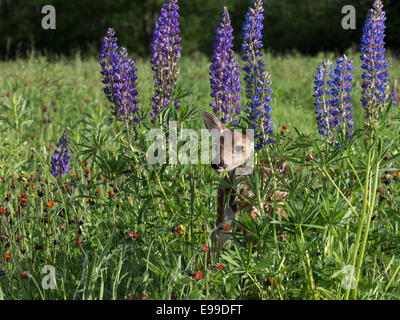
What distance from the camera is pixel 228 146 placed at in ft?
7.50

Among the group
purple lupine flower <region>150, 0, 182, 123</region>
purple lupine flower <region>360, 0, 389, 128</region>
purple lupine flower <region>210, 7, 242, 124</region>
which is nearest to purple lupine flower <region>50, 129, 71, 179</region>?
purple lupine flower <region>150, 0, 182, 123</region>

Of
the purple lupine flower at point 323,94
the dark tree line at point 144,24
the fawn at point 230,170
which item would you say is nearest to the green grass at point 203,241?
the fawn at point 230,170

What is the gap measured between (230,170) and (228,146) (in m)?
0.15

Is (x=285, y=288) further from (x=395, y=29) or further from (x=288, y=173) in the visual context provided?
(x=395, y=29)

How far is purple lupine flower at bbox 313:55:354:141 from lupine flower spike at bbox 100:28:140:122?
114 cm

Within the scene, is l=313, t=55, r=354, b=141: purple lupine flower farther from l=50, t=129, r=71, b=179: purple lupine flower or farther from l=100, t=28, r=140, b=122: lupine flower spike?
l=50, t=129, r=71, b=179: purple lupine flower

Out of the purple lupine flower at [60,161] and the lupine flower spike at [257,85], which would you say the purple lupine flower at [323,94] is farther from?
the purple lupine flower at [60,161]

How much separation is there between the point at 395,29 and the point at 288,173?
19.7 m

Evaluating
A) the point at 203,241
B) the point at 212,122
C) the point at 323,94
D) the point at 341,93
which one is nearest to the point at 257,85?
the point at 212,122

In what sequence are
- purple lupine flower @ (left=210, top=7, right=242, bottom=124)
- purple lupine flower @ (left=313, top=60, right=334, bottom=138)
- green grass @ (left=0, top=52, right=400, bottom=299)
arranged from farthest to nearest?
purple lupine flower @ (left=210, top=7, right=242, bottom=124)
purple lupine flower @ (left=313, top=60, right=334, bottom=138)
green grass @ (left=0, top=52, right=400, bottom=299)

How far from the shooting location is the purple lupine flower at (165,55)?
2.93 metres

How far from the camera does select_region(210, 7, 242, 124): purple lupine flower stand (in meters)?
2.85

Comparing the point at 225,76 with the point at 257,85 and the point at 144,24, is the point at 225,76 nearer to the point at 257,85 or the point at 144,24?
the point at 257,85

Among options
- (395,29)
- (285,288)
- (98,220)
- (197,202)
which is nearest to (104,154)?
(98,220)
